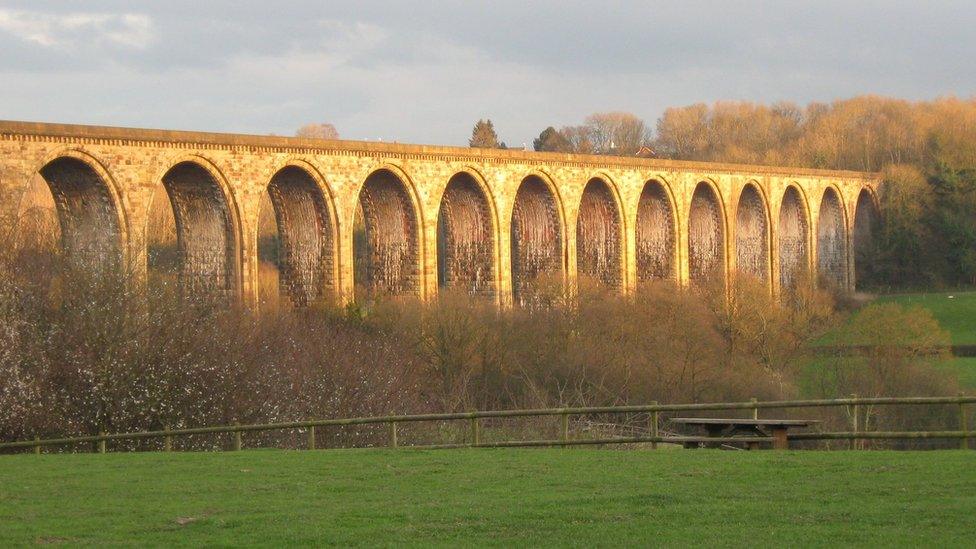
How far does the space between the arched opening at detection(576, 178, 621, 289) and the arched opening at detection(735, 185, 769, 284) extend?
8.12m

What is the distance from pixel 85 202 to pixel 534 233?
1571 centimetres

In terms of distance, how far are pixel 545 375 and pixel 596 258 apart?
381 inches

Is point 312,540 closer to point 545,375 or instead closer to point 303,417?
point 303,417

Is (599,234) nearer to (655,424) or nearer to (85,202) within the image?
(85,202)

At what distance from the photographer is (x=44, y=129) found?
2578 cm

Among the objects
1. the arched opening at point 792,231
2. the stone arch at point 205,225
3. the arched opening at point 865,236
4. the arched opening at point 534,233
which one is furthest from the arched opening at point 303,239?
the arched opening at point 865,236

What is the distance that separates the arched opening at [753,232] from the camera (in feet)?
162

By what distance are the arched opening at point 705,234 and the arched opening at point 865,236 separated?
1384 centimetres

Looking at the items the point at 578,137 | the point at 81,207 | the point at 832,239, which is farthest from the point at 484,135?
the point at 81,207

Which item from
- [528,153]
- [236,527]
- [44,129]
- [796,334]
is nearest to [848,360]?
[796,334]

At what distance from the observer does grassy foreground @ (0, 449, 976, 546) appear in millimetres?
10336

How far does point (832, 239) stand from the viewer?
56.2 m

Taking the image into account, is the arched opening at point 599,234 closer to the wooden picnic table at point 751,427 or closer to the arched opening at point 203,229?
the arched opening at point 203,229

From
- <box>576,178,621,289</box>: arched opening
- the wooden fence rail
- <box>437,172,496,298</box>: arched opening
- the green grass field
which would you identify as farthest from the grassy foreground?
the green grass field
